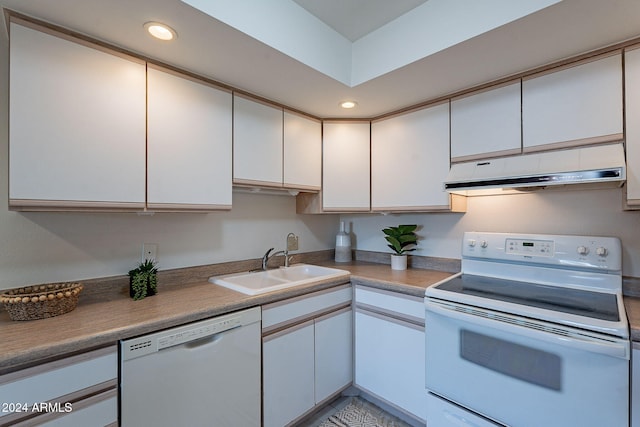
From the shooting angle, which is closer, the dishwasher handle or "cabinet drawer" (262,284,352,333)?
the dishwasher handle

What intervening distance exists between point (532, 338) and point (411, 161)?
4.19 ft

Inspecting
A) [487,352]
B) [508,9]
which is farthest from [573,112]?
[487,352]

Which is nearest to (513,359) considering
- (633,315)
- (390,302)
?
(633,315)

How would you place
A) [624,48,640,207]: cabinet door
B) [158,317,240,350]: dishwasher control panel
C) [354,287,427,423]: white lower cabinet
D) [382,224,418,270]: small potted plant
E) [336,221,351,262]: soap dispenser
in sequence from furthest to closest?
1. [336,221,351,262]: soap dispenser
2. [382,224,418,270]: small potted plant
3. [354,287,427,423]: white lower cabinet
4. [624,48,640,207]: cabinet door
5. [158,317,240,350]: dishwasher control panel

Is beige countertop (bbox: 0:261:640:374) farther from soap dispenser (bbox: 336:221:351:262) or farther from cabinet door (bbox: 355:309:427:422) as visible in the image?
soap dispenser (bbox: 336:221:351:262)

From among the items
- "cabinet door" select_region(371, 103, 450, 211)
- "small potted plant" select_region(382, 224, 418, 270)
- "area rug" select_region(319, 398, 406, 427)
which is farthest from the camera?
"small potted plant" select_region(382, 224, 418, 270)

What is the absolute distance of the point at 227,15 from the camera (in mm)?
1198

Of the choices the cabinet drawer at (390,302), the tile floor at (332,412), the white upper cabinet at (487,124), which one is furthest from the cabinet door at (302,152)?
the tile floor at (332,412)

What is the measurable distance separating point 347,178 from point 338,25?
3.43ft

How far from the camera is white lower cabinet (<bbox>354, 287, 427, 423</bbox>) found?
169 cm

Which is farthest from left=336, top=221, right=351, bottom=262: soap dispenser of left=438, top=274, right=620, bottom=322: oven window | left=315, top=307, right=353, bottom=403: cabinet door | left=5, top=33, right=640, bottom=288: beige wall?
left=438, top=274, right=620, bottom=322: oven window

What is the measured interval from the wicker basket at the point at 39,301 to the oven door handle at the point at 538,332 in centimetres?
174

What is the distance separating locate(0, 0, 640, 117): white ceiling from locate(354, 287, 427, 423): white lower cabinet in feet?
4.36

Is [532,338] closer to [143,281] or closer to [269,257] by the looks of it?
[269,257]
